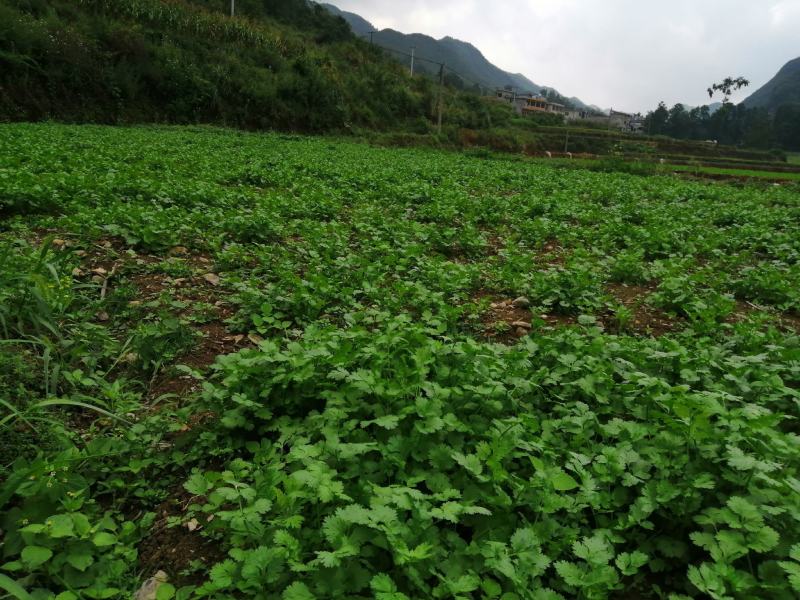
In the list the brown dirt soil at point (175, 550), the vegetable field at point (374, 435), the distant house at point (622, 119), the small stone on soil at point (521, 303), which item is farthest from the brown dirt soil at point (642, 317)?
the distant house at point (622, 119)

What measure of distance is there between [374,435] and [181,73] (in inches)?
1255

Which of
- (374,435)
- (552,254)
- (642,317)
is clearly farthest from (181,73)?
(374,435)

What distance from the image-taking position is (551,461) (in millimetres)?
2299

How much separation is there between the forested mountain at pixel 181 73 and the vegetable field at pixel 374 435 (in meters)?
22.7

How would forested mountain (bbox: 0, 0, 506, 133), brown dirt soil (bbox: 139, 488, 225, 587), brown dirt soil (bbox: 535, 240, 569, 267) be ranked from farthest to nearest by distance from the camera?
forested mountain (bbox: 0, 0, 506, 133), brown dirt soil (bbox: 535, 240, 569, 267), brown dirt soil (bbox: 139, 488, 225, 587)

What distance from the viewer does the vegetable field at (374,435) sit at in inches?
71.1

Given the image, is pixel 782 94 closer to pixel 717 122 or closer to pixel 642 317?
pixel 717 122

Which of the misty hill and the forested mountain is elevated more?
the misty hill

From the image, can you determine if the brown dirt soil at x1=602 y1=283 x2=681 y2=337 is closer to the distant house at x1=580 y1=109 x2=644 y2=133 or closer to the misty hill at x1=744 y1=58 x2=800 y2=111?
the distant house at x1=580 y1=109 x2=644 y2=133

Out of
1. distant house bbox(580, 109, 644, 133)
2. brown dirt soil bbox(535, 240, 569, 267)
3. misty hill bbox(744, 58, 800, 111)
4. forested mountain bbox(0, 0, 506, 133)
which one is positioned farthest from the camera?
misty hill bbox(744, 58, 800, 111)

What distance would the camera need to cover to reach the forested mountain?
2195 cm

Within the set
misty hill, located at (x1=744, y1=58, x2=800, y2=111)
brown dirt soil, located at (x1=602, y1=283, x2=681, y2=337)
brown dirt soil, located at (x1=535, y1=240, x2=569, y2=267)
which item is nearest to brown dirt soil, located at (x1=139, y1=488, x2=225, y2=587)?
brown dirt soil, located at (x1=602, y1=283, x2=681, y2=337)

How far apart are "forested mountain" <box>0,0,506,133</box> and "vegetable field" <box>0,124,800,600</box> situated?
22714mm

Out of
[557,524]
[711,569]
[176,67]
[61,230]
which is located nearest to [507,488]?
[557,524]
